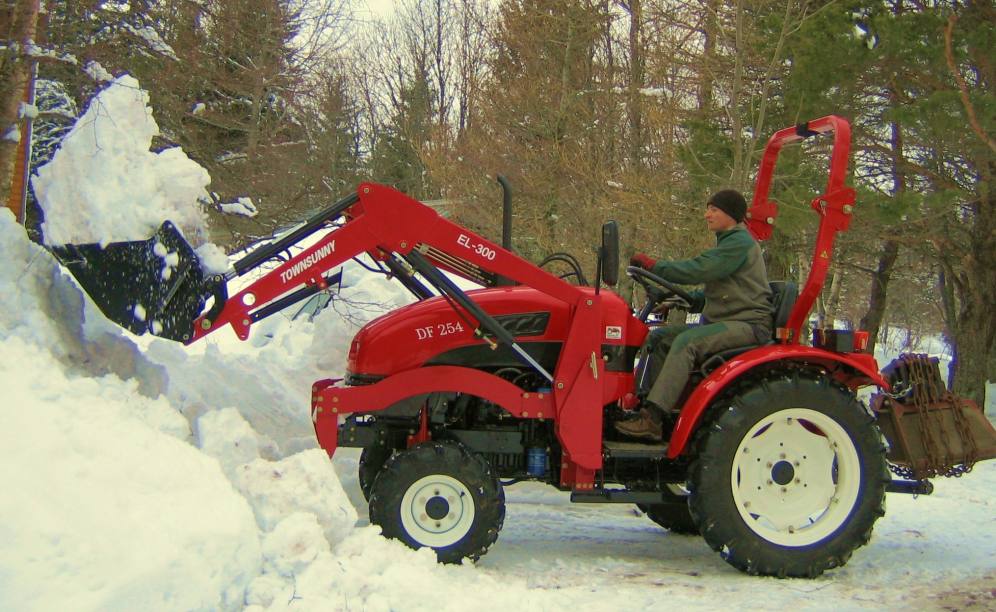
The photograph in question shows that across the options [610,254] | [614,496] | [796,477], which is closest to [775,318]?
[796,477]

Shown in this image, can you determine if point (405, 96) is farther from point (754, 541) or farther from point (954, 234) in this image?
point (754, 541)

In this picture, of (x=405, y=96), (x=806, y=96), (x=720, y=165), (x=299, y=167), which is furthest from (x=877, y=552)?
(x=405, y=96)

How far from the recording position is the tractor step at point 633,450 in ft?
16.5

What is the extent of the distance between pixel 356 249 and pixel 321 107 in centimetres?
1224

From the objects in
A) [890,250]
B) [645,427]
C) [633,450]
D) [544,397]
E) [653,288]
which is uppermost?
[890,250]

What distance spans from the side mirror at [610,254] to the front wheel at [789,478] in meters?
0.98

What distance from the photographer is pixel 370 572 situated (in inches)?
159

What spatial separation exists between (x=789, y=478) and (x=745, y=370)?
0.66m

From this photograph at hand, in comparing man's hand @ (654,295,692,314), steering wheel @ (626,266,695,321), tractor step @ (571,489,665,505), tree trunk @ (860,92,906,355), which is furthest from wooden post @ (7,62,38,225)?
tree trunk @ (860,92,906,355)

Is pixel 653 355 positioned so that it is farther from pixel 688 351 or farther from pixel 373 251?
pixel 373 251

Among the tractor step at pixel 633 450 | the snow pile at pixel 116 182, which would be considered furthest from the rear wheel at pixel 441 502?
the snow pile at pixel 116 182

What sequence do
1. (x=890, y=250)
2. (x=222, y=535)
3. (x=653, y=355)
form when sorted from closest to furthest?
(x=222, y=535), (x=653, y=355), (x=890, y=250)

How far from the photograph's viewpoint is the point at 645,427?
5.16 meters

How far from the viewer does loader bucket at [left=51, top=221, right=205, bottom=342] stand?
15.2 feet
